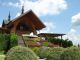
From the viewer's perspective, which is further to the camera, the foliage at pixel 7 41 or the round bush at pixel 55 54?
the foliage at pixel 7 41

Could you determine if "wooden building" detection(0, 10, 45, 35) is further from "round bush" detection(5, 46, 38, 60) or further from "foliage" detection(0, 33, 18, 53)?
"round bush" detection(5, 46, 38, 60)

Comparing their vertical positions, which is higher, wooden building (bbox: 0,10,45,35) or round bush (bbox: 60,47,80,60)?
wooden building (bbox: 0,10,45,35)

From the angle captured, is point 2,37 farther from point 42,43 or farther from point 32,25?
point 32,25

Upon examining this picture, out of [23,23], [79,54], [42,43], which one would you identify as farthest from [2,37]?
[79,54]

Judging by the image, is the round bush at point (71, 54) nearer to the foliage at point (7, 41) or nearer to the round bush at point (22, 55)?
the round bush at point (22, 55)

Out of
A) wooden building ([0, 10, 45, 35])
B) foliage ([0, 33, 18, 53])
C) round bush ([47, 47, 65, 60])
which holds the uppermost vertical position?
wooden building ([0, 10, 45, 35])

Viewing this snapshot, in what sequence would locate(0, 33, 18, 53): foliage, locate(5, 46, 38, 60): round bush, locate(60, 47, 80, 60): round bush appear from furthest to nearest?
1. locate(0, 33, 18, 53): foliage
2. locate(60, 47, 80, 60): round bush
3. locate(5, 46, 38, 60): round bush

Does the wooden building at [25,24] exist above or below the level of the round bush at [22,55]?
above

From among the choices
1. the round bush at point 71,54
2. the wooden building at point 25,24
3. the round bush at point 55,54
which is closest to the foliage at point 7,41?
the wooden building at point 25,24

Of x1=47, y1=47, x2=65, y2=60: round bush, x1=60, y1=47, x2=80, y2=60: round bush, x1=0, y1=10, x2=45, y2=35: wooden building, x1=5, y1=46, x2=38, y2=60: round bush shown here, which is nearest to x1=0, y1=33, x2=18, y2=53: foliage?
x1=0, y1=10, x2=45, y2=35: wooden building

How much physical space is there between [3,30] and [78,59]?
3751 cm

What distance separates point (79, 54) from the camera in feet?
62.4

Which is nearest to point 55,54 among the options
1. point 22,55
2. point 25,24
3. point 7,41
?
point 22,55

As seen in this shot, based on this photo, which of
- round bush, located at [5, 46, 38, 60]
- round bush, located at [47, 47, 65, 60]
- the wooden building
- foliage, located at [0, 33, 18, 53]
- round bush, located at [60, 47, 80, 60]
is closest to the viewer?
round bush, located at [5, 46, 38, 60]
